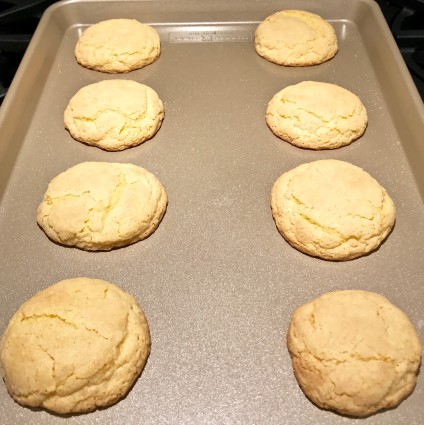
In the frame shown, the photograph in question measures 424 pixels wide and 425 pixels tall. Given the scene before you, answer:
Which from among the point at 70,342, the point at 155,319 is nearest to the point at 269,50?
the point at 155,319

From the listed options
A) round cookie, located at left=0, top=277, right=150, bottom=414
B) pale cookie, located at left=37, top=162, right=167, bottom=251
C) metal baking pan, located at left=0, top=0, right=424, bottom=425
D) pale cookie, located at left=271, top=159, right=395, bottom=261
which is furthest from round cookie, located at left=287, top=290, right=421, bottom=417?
pale cookie, located at left=37, top=162, right=167, bottom=251

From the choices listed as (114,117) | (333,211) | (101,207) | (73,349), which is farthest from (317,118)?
(73,349)

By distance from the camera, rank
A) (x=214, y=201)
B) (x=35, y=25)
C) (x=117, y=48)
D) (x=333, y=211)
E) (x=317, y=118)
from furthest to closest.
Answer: (x=35, y=25) → (x=117, y=48) → (x=317, y=118) → (x=214, y=201) → (x=333, y=211)

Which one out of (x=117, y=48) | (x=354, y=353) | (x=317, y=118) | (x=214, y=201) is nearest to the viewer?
(x=354, y=353)

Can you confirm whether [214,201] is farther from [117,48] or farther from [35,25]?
[35,25]

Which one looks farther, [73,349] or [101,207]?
[101,207]

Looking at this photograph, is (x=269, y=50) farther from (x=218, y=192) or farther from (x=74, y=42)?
(x=74, y=42)

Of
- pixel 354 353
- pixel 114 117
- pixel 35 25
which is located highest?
pixel 35 25
